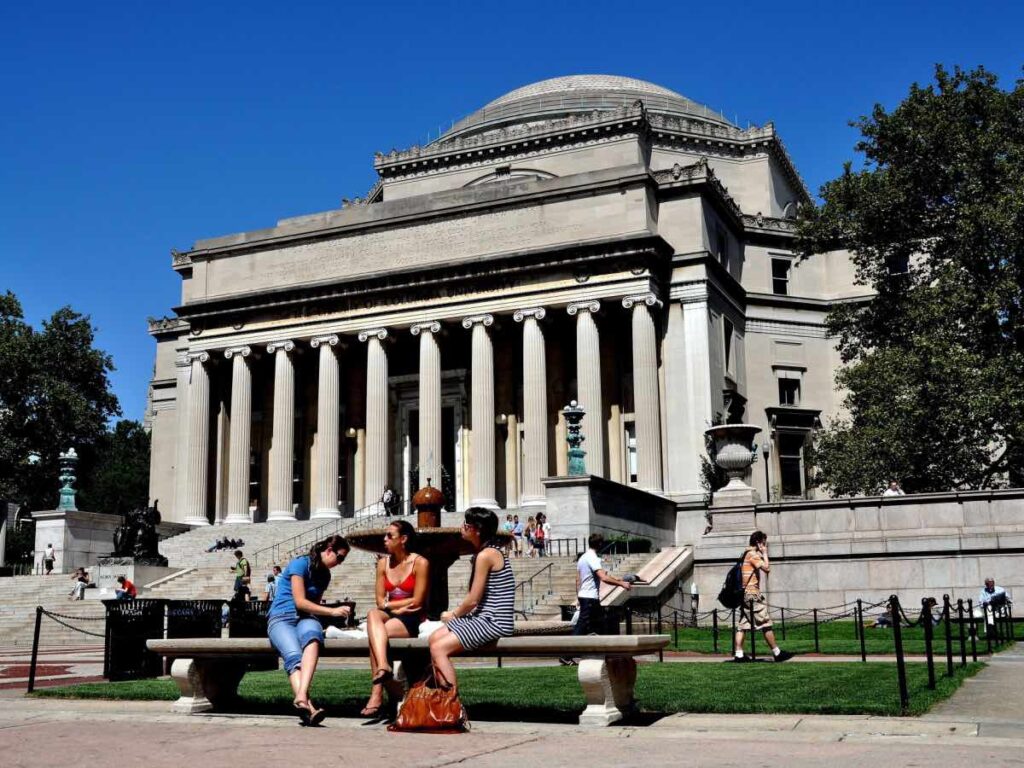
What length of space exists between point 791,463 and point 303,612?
46.2m

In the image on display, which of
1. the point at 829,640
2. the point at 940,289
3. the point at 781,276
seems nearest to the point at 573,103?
the point at 781,276

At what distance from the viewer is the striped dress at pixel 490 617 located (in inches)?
402

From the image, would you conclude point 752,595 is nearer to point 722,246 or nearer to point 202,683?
point 202,683

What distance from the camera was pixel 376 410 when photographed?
50.0 metres

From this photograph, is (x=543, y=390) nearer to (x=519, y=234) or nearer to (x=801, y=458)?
(x=519, y=234)

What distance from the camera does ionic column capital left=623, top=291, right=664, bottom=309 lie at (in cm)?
4572

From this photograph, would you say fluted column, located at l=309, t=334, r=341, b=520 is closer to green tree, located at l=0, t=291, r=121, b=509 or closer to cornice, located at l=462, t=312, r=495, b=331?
cornice, located at l=462, t=312, r=495, b=331

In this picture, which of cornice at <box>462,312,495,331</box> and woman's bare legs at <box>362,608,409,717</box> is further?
cornice at <box>462,312,495,331</box>

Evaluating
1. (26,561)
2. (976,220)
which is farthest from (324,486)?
(26,561)

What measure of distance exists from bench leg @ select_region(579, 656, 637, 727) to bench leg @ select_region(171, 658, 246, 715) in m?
4.06

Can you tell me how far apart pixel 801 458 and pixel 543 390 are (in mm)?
14608

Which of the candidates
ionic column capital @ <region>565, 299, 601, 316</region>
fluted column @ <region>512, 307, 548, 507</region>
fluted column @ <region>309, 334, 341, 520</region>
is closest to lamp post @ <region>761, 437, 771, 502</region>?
fluted column @ <region>512, 307, 548, 507</region>

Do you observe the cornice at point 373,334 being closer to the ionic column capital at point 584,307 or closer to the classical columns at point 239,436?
the classical columns at point 239,436

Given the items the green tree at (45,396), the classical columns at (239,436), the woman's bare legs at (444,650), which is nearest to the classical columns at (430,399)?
the classical columns at (239,436)
